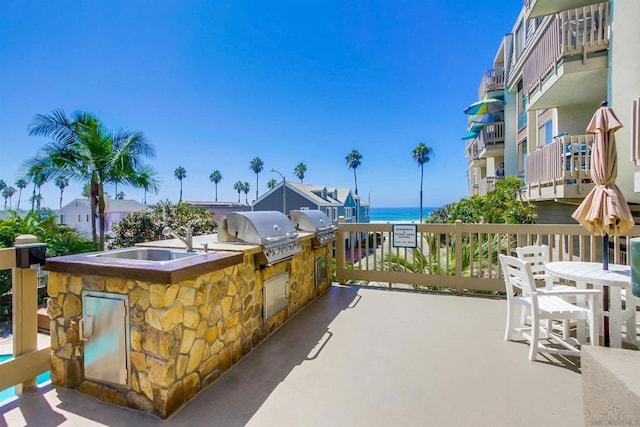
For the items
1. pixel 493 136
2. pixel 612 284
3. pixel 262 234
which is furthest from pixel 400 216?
pixel 262 234

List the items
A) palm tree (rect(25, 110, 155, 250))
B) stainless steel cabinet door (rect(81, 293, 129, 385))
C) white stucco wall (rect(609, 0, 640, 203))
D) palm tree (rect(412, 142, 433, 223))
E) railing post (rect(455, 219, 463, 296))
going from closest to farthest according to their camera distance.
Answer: stainless steel cabinet door (rect(81, 293, 129, 385)), railing post (rect(455, 219, 463, 296)), white stucco wall (rect(609, 0, 640, 203)), palm tree (rect(25, 110, 155, 250)), palm tree (rect(412, 142, 433, 223))

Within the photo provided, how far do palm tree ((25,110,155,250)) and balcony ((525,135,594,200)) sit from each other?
11942 mm

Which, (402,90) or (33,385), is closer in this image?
(33,385)

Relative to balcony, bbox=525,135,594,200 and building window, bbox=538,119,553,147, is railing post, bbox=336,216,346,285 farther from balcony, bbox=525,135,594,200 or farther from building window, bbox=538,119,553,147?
building window, bbox=538,119,553,147

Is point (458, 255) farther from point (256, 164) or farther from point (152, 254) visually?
point (256, 164)

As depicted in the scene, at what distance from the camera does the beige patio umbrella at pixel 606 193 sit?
287 centimetres

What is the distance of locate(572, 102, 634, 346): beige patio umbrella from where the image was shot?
2.87 m

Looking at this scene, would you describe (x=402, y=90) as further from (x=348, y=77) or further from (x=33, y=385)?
(x=33, y=385)

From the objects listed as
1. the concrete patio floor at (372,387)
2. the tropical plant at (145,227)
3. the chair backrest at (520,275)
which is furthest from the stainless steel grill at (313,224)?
the tropical plant at (145,227)

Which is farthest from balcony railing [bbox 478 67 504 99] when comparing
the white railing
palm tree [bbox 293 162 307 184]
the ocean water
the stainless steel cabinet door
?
palm tree [bbox 293 162 307 184]

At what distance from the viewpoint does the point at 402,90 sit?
18.4 m

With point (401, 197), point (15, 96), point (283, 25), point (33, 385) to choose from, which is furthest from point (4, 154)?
point (401, 197)

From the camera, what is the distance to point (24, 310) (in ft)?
7.96

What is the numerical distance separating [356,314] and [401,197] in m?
108
